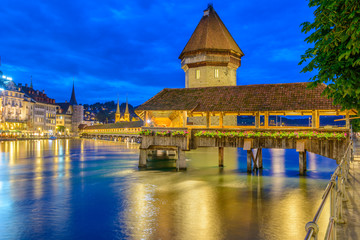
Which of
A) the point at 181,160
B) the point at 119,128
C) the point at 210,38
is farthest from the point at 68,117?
the point at 181,160

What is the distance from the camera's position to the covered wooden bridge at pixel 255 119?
66.1ft

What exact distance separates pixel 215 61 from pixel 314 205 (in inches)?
1189

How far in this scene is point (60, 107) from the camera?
427ft

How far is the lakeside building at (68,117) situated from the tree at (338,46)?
127 metres

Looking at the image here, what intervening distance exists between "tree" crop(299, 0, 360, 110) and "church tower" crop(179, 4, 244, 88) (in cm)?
3306

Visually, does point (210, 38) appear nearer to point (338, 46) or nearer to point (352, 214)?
point (338, 46)

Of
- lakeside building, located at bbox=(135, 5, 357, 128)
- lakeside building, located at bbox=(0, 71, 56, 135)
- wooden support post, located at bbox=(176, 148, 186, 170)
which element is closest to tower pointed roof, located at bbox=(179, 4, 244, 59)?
lakeside building, located at bbox=(135, 5, 357, 128)

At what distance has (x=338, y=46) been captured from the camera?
8.31m

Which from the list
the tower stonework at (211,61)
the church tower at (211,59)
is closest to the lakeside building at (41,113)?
the church tower at (211,59)

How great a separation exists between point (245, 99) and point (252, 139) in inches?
127

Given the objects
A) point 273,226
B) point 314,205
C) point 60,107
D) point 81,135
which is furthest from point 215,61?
point 60,107

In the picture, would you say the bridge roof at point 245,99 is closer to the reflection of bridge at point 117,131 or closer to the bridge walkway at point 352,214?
the bridge walkway at point 352,214

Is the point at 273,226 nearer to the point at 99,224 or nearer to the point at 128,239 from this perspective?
the point at 128,239

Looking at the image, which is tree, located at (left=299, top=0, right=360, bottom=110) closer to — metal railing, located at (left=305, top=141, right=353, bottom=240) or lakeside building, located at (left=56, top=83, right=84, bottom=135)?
metal railing, located at (left=305, top=141, right=353, bottom=240)
